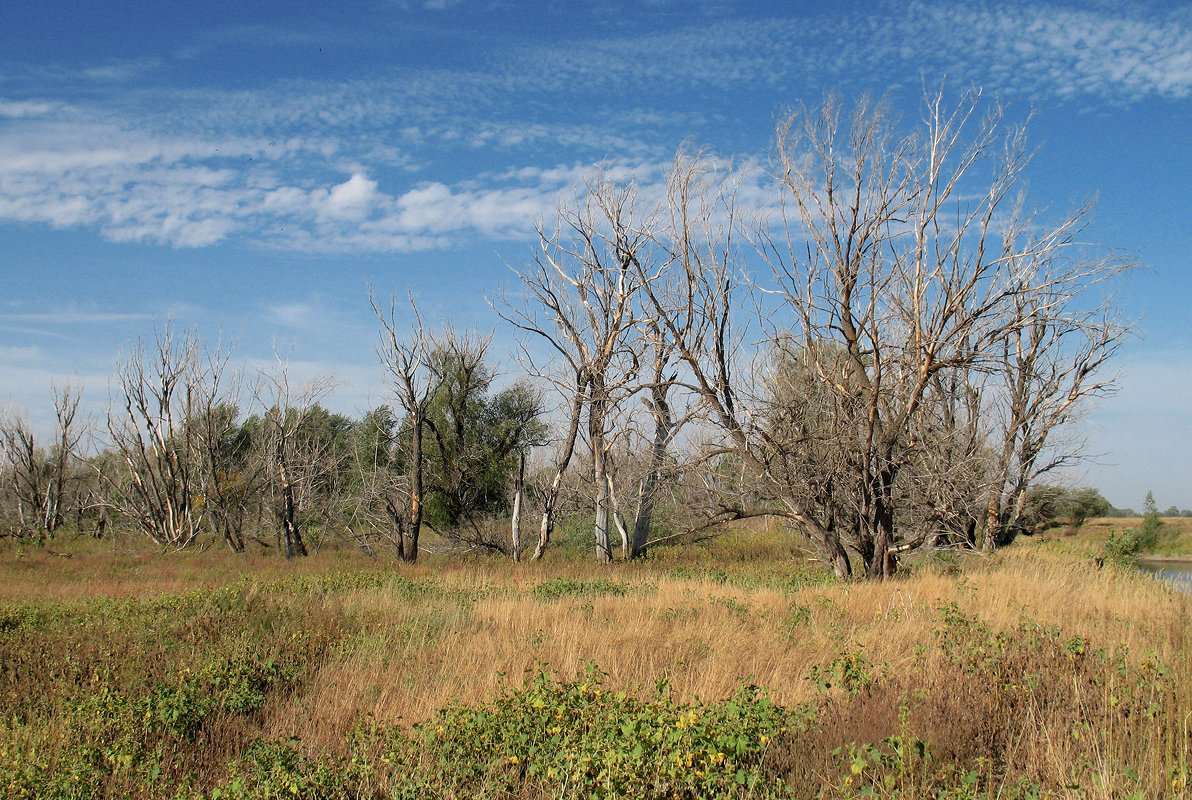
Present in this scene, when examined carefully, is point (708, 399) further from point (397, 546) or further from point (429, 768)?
point (397, 546)

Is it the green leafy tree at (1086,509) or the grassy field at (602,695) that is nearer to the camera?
the grassy field at (602,695)

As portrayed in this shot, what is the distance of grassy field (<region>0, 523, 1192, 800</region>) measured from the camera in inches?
164

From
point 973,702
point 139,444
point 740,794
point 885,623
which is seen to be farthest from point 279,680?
point 139,444

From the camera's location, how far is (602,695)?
5043mm

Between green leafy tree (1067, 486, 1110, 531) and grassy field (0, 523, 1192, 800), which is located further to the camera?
green leafy tree (1067, 486, 1110, 531)

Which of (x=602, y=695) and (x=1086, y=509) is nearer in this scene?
(x=602, y=695)

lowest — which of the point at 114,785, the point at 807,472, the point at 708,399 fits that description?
the point at 114,785

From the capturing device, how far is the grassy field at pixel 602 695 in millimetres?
4156

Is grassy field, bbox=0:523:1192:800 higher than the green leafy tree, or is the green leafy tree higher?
the green leafy tree

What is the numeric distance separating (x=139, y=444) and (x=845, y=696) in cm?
2863

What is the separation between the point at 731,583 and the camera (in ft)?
44.4

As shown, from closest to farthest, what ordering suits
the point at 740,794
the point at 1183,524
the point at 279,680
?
the point at 740,794
the point at 279,680
the point at 1183,524

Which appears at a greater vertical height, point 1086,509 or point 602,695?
point 1086,509

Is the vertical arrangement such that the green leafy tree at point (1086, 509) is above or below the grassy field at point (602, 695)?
above
